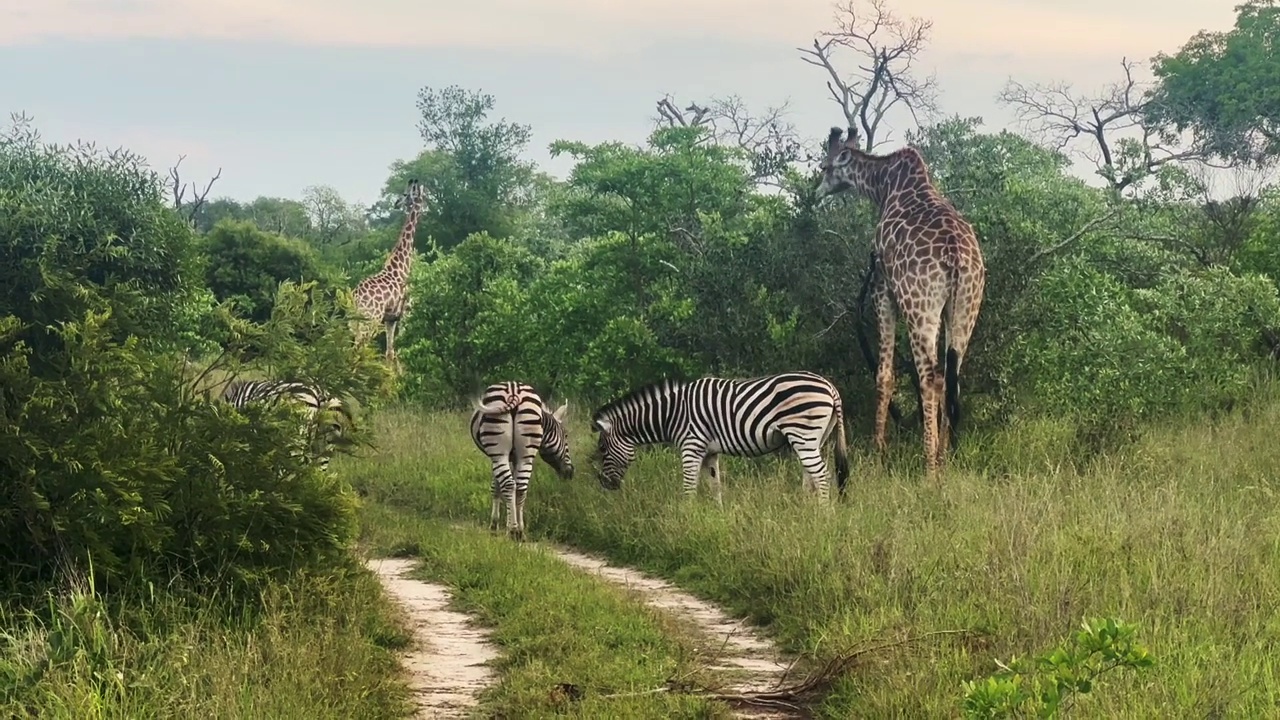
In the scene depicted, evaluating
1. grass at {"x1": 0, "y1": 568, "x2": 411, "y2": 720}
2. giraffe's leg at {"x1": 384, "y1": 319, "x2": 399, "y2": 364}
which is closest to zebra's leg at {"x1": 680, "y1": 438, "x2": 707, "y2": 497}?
grass at {"x1": 0, "y1": 568, "x2": 411, "y2": 720}

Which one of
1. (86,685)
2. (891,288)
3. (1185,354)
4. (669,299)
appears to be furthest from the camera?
(669,299)

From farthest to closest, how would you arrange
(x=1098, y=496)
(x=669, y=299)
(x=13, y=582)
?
(x=669, y=299)
(x=1098, y=496)
(x=13, y=582)

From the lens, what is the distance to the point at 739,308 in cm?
1370

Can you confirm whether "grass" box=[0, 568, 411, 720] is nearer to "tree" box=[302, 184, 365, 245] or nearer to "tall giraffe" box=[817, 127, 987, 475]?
"tall giraffe" box=[817, 127, 987, 475]

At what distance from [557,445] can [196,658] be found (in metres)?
7.25

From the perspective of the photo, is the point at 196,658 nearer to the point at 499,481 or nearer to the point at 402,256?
the point at 499,481

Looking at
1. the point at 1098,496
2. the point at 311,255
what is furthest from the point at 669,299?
the point at 311,255

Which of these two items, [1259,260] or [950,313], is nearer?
[950,313]

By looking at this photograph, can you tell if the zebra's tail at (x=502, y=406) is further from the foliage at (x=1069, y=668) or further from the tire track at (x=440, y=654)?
the foliage at (x=1069, y=668)

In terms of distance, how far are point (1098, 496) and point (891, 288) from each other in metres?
Answer: 3.52

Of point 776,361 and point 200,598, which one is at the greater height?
point 776,361

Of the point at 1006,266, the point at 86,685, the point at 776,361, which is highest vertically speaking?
the point at 1006,266

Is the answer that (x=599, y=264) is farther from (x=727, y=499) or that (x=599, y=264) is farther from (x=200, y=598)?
(x=200, y=598)

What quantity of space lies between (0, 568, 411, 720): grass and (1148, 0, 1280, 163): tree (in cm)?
2889
